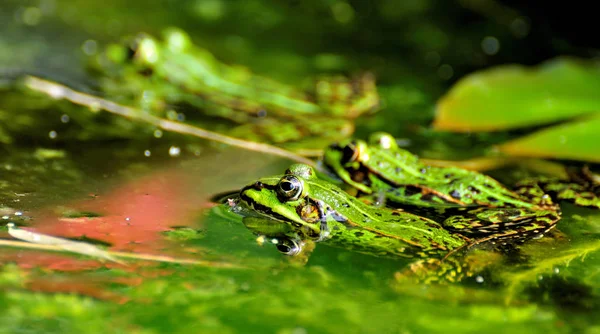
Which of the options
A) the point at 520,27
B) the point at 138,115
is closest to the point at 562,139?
the point at 138,115

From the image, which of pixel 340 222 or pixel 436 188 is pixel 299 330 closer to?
pixel 340 222

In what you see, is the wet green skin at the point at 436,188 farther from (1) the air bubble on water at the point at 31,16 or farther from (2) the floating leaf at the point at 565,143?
(1) the air bubble on water at the point at 31,16

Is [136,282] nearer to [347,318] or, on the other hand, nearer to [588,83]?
[347,318]

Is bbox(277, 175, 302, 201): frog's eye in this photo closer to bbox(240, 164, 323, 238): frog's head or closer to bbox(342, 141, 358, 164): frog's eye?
bbox(240, 164, 323, 238): frog's head

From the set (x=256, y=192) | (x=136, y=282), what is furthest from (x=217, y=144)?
(x=136, y=282)

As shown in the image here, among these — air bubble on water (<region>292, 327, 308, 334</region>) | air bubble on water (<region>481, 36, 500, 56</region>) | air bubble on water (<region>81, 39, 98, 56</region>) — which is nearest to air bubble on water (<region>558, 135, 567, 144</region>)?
air bubble on water (<region>481, 36, 500, 56</region>)
